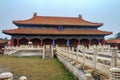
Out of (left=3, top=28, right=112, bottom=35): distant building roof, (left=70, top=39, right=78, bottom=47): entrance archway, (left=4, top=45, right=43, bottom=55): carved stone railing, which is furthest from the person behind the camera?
(left=70, top=39, right=78, bottom=47): entrance archway

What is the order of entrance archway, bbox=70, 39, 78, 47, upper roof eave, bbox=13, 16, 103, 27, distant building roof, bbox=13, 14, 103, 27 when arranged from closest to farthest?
upper roof eave, bbox=13, 16, 103, 27
distant building roof, bbox=13, 14, 103, 27
entrance archway, bbox=70, 39, 78, 47

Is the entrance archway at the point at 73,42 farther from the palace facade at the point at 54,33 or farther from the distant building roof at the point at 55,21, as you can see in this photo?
the distant building roof at the point at 55,21

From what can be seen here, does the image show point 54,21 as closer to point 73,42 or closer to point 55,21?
point 55,21

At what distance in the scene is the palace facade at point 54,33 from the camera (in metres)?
39.3

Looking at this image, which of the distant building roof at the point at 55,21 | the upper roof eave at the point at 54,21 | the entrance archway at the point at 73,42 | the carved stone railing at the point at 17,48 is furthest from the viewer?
the entrance archway at the point at 73,42

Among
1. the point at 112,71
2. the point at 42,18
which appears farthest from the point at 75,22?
the point at 112,71

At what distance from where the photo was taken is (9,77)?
4816 mm

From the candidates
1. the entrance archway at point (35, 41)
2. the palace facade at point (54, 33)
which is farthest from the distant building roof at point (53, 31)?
the entrance archway at point (35, 41)

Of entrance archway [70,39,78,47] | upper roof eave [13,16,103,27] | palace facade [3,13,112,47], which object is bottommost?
entrance archway [70,39,78,47]

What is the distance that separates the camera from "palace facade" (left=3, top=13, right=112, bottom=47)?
3928 cm

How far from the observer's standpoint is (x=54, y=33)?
39719 mm

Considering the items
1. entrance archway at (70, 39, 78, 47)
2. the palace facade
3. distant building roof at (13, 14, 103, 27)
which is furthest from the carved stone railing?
entrance archway at (70, 39, 78, 47)

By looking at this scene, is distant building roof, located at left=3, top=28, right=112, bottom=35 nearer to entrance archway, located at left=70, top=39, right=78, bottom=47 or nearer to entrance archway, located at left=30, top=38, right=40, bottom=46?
entrance archway, located at left=30, top=38, right=40, bottom=46

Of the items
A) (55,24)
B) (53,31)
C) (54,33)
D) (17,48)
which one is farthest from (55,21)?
(17,48)
